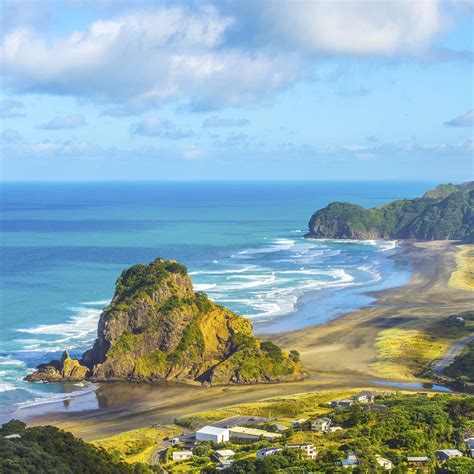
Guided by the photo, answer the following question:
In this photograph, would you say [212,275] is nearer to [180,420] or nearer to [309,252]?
[309,252]

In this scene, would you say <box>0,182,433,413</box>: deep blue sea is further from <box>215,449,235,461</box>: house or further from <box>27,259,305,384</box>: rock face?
<box>215,449,235,461</box>: house

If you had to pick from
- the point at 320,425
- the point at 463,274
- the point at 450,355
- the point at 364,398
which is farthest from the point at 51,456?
the point at 463,274

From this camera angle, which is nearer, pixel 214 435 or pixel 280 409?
pixel 214 435

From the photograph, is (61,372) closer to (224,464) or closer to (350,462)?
(224,464)

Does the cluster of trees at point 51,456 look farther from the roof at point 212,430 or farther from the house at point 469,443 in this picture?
the house at point 469,443

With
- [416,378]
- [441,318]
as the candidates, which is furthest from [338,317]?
[416,378]

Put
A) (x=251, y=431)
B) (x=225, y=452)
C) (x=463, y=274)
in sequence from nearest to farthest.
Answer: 1. (x=225, y=452)
2. (x=251, y=431)
3. (x=463, y=274)

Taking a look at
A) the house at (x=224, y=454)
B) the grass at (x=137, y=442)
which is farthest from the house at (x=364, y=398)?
the house at (x=224, y=454)
